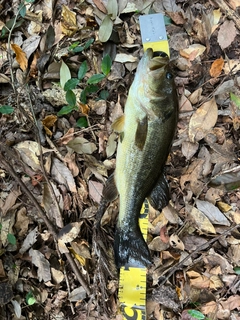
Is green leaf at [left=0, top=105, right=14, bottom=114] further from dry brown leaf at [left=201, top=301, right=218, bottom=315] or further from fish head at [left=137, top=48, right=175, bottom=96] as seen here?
dry brown leaf at [left=201, top=301, right=218, bottom=315]

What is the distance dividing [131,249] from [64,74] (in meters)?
1.52

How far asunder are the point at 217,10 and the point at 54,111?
1.65 metres

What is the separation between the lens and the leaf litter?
2.71m

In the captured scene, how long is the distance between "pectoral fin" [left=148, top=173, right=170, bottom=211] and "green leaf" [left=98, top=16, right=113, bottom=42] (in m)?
1.26

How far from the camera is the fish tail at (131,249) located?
8.16 ft

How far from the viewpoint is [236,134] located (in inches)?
108

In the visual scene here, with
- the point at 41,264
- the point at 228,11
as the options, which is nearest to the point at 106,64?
the point at 228,11

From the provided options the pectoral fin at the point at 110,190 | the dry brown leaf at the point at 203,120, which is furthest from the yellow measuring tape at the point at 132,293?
the dry brown leaf at the point at 203,120

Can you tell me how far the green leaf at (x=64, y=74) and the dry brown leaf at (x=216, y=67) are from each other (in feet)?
3.93

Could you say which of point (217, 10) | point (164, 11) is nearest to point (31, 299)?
point (164, 11)

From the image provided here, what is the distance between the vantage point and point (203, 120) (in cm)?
267

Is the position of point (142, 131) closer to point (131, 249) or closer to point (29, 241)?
point (131, 249)

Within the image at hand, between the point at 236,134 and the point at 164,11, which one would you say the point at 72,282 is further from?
the point at 164,11

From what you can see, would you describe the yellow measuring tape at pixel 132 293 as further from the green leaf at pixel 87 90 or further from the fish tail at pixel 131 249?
the green leaf at pixel 87 90
